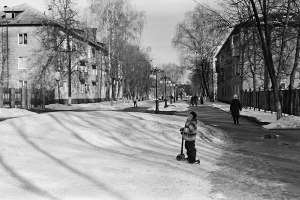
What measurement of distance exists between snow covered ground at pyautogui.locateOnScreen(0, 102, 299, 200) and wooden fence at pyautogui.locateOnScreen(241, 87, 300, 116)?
12412 mm

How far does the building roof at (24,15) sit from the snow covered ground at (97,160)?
120ft

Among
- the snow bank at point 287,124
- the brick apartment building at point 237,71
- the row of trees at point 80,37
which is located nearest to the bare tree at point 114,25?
the row of trees at point 80,37

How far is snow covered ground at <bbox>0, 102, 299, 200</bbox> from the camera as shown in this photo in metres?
5.45

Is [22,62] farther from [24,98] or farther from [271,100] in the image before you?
[271,100]

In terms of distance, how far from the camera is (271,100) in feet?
99.7

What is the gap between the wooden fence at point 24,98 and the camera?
1359 inches

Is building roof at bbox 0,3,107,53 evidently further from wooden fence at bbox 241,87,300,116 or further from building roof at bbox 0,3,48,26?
wooden fence at bbox 241,87,300,116

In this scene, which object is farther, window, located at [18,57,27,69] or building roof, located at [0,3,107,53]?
window, located at [18,57,27,69]

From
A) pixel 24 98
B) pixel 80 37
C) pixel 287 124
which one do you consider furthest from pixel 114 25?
pixel 287 124

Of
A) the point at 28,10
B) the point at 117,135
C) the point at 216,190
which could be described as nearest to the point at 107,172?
the point at 216,190

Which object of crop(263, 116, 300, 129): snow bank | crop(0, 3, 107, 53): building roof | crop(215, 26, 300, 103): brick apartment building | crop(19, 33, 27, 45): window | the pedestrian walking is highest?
crop(0, 3, 107, 53): building roof

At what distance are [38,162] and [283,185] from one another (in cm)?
438

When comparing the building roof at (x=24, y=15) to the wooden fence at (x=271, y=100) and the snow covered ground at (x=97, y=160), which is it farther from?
the snow covered ground at (x=97, y=160)

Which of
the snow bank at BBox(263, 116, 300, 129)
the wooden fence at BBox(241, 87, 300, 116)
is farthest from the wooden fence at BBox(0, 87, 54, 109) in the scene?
the snow bank at BBox(263, 116, 300, 129)
